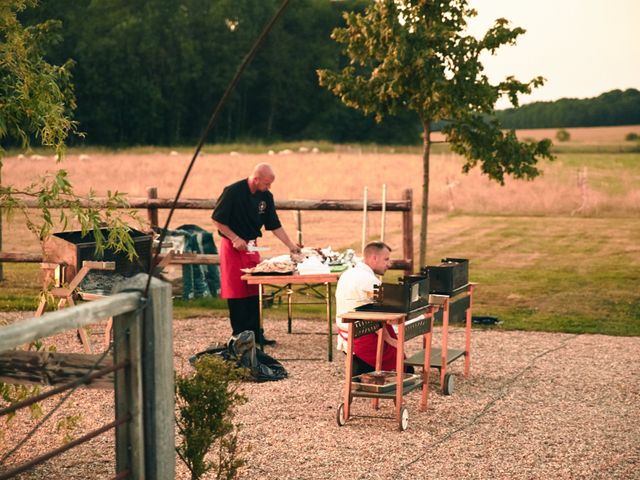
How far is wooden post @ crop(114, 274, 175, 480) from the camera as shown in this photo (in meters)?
3.89

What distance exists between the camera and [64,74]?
6.48 metres

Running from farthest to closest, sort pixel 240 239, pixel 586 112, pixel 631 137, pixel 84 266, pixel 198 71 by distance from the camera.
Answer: pixel 198 71 → pixel 631 137 → pixel 586 112 → pixel 240 239 → pixel 84 266

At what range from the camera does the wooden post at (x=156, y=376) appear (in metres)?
3.89

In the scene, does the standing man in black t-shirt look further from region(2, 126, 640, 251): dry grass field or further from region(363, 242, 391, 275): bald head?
region(2, 126, 640, 251): dry grass field

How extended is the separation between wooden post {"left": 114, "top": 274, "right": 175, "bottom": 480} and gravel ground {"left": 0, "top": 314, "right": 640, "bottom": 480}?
1.51 metres

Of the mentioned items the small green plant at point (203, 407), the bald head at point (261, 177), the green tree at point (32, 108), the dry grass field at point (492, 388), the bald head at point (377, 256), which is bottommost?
the dry grass field at point (492, 388)

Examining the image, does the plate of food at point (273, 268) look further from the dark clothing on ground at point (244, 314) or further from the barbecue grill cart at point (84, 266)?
the barbecue grill cart at point (84, 266)

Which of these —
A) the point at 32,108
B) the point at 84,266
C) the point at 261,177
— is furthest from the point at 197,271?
the point at 32,108

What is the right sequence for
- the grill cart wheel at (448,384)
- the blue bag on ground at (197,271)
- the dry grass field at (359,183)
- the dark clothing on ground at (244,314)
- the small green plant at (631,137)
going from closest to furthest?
the grill cart wheel at (448,384), the dark clothing on ground at (244,314), the blue bag on ground at (197,271), the dry grass field at (359,183), the small green plant at (631,137)

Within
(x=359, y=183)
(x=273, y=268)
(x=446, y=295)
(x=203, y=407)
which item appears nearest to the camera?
(x=203, y=407)

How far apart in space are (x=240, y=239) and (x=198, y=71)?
220 ft

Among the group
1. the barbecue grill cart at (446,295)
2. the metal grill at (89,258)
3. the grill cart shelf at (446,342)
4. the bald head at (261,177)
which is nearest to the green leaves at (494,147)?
the bald head at (261,177)

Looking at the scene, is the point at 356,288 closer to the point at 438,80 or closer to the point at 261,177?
the point at 261,177

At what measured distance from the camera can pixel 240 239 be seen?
9.65m
